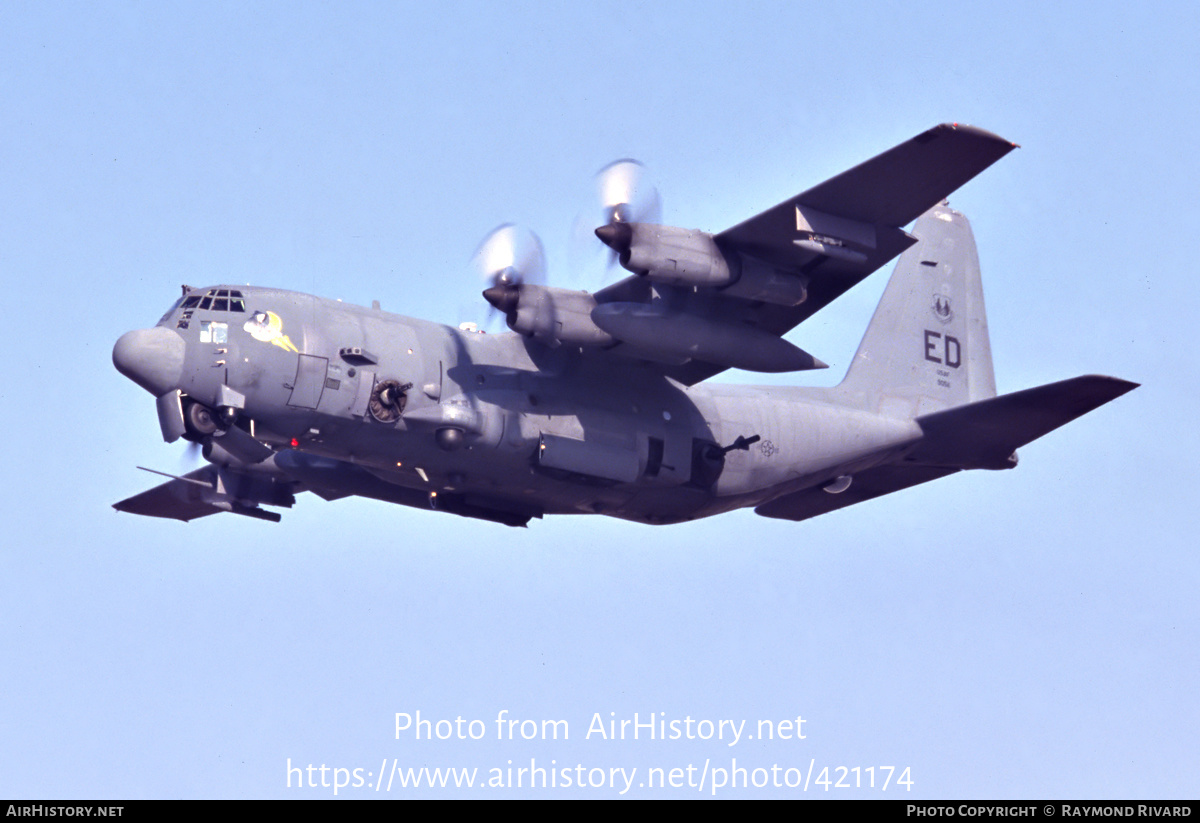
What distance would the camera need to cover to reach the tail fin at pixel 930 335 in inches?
1038

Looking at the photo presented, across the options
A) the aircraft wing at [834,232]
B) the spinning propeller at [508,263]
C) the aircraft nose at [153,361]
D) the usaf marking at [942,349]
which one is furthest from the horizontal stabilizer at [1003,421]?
the aircraft nose at [153,361]

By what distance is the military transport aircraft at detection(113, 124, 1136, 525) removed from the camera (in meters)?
20.8

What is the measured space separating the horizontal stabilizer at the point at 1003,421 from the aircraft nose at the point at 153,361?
1120 centimetres

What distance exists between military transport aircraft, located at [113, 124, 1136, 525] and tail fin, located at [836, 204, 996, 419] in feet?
4.00

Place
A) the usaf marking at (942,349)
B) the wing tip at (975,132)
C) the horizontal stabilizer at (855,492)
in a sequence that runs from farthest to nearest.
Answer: the usaf marking at (942,349), the horizontal stabilizer at (855,492), the wing tip at (975,132)

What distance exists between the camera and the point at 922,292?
1086 inches

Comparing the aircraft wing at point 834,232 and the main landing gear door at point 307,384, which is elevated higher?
the aircraft wing at point 834,232

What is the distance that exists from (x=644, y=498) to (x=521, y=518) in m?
1.82

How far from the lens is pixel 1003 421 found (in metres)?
23.9

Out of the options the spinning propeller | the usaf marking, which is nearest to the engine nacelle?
the spinning propeller

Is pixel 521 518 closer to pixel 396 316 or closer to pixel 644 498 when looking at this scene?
pixel 644 498

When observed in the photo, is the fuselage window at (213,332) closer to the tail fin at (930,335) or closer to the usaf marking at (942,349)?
the tail fin at (930,335)

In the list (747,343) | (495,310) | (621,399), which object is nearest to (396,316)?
(495,310)

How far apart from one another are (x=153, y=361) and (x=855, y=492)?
11392mm
